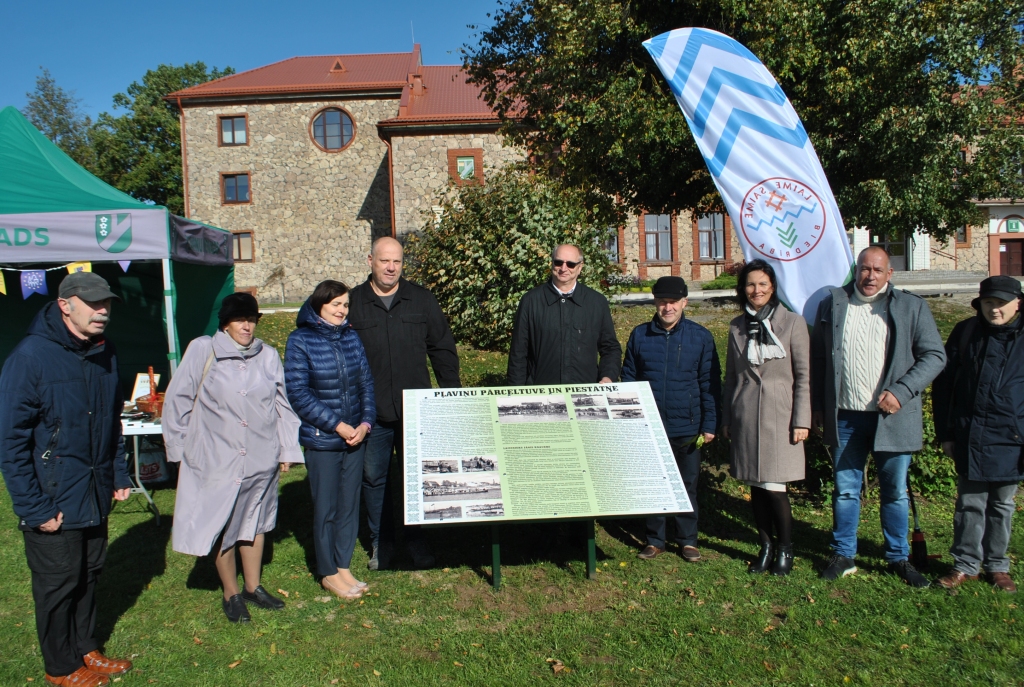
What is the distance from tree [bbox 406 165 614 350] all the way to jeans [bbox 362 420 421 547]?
18.9ft

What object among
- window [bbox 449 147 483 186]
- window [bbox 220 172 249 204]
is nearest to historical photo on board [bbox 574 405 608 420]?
window [bbox 449 147 483 186]

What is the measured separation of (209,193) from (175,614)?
98.7 ft

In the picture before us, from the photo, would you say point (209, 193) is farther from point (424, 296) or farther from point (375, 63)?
point (424, 296)

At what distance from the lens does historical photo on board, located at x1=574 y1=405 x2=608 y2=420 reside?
4.32 metres

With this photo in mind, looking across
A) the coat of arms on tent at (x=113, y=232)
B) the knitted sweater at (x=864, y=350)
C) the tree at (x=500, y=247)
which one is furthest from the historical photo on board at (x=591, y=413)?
the tree at (x=500, y=247)

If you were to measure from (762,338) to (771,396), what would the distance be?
35cm

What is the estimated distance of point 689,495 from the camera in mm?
4570

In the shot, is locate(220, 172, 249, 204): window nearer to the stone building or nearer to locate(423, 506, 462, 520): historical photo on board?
the stone building

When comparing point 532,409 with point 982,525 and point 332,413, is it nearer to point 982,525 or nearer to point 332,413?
point 332,413

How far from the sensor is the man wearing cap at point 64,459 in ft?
9.96

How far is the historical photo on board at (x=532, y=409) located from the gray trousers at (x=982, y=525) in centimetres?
234

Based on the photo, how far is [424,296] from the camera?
15.2ft

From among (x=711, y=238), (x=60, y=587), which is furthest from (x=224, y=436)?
(x=711, y=238)

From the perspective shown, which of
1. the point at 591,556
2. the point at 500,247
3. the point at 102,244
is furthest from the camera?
the point at 500,247
